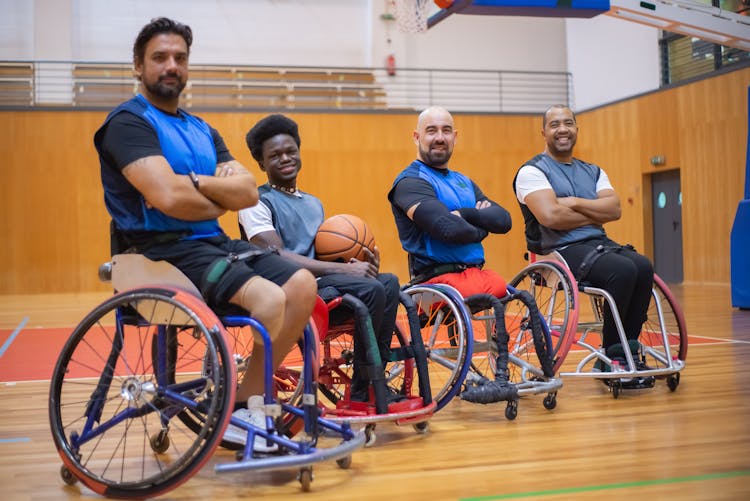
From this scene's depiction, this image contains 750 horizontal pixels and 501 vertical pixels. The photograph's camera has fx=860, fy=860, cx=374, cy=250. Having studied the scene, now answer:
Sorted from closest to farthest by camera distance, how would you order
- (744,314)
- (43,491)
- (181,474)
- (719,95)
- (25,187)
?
1. (181,474)
2. (43,491)
3. (744,314)
4. (719,95)
5. (25,187)

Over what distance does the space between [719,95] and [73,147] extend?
28.4 feet

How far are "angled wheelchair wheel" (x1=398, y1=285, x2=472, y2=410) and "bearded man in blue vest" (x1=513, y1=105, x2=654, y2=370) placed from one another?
0.66 metres

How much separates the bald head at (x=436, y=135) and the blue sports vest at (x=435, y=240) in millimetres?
62

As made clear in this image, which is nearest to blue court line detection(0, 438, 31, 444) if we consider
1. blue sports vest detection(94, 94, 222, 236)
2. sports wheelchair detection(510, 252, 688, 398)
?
blue sports vest detection(94, 94, 222, 236)

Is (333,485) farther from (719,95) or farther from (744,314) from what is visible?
(719,95)

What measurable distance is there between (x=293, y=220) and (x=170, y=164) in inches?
29.4

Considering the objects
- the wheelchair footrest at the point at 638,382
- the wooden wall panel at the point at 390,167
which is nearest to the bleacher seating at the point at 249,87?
the wooden wall panel at the point at 390,167

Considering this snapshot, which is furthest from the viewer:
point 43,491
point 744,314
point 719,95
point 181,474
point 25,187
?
point 25,187

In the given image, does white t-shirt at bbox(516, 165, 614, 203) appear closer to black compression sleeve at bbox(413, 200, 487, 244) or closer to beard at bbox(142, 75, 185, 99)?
black compression sleeve at bbox(413, 200, 487, 244)

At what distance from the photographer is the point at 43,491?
227 cm

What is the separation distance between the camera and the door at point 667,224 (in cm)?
1156

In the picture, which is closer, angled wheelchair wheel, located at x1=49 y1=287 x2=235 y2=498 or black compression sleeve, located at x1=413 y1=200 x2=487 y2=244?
angled wheelchair wheel, located at x1=49 y1=287 x2=235 y2=498

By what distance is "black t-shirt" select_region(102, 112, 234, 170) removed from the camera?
7.36 ft

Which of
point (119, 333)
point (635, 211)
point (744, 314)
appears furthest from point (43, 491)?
point (635, 211)
